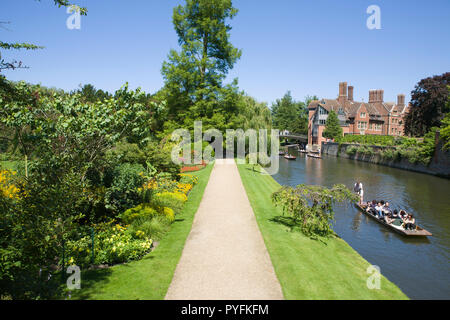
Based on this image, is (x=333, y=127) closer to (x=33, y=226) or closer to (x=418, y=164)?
(x=418, y=164)

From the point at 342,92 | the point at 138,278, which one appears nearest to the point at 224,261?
the point at 138,278

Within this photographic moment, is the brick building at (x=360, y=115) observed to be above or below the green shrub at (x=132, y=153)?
above

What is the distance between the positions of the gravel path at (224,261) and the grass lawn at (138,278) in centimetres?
30

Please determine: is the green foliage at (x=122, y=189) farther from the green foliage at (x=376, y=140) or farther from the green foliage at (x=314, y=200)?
the green foliage at (x=376, y=140)

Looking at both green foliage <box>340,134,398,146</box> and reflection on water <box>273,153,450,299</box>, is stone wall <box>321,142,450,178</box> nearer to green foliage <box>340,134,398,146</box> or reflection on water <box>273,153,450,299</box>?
green foliage <box>340,134,398,146</box>

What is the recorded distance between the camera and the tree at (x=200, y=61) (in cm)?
3706

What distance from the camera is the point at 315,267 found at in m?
9.71

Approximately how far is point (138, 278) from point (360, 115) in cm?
8140

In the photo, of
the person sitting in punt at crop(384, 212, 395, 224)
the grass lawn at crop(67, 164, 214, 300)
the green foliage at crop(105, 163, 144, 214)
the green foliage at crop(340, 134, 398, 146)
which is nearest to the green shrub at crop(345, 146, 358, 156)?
the green foliage at crop(340, 134, 398, 146)

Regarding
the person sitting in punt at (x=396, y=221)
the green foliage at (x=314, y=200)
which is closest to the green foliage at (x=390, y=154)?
the person sitting in punt at (x=396, y=221)

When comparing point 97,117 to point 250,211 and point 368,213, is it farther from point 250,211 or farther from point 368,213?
point 368,213

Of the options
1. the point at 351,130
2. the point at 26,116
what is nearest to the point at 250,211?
the point at 26,116

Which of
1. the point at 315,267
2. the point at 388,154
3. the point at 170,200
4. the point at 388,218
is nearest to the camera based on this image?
the point at 315,267
